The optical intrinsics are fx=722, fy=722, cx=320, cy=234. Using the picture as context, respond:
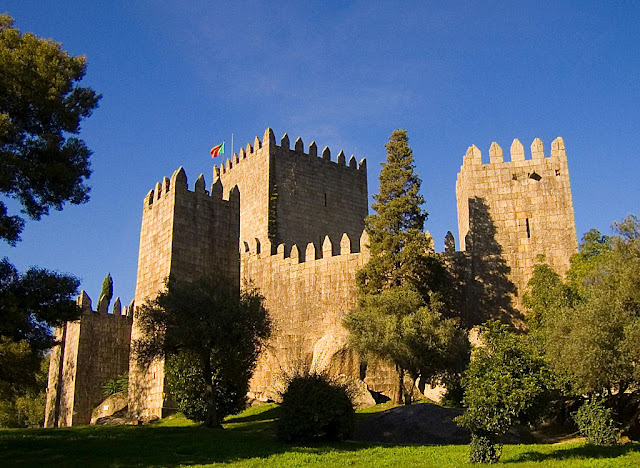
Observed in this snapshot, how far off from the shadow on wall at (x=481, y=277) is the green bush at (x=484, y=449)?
1411 cm

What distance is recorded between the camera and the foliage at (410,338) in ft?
80.9

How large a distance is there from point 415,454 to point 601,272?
28.0ft

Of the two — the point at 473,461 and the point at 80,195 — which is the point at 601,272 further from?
the point at 80,195

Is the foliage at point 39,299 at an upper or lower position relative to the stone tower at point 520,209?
lower

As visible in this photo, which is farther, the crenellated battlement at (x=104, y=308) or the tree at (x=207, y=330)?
the crenellated battlement at (x=104, y=308)

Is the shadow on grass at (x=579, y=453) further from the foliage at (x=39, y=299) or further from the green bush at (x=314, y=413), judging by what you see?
the foliage at (x=39, y=299)

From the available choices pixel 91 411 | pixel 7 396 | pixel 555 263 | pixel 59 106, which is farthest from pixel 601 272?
pixel 91 411

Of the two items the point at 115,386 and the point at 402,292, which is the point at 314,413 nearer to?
A: the point at 402,292

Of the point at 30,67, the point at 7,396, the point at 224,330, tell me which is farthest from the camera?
the point at 224,330

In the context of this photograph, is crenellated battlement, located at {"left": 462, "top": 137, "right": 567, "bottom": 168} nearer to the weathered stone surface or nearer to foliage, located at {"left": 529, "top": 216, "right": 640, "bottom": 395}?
foliage, located at {"left": 529, "top": 216, "right": 640, "bottom": 395}

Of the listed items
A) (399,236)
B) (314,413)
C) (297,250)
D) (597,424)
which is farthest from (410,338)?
(297,250)

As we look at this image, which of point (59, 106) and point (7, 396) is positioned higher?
point (59, 106)

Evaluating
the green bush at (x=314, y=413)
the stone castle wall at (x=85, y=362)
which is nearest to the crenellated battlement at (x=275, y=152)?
the stone castle wall at (x=85, y=362)

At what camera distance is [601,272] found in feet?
68.3
